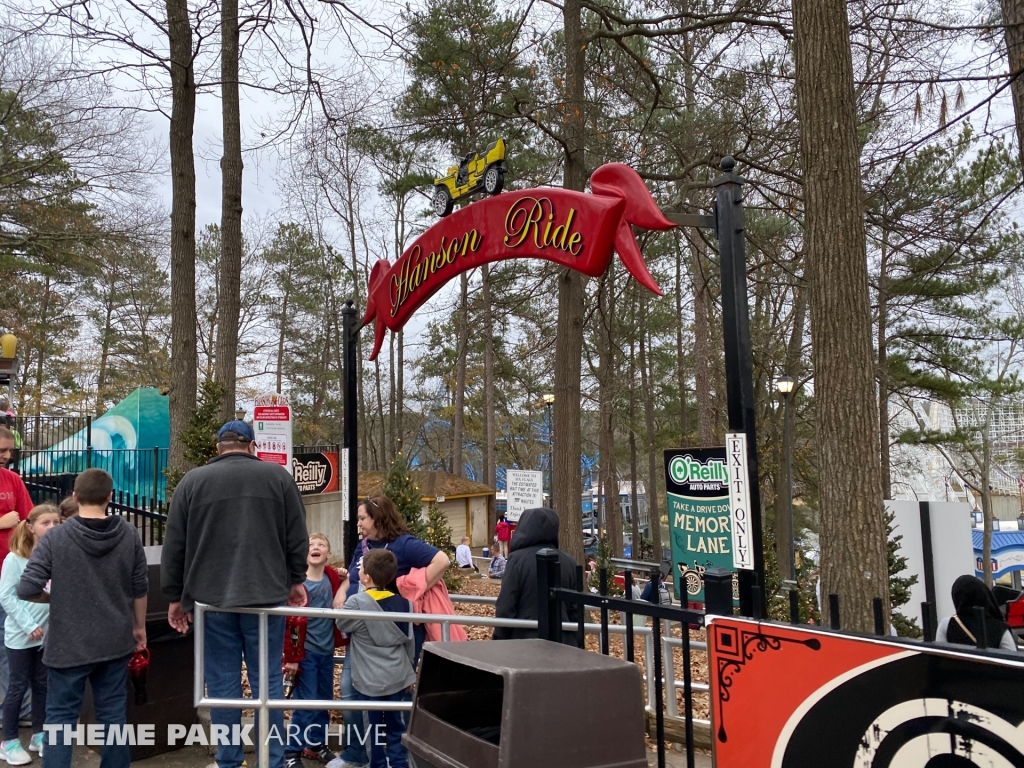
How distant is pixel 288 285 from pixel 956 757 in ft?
118

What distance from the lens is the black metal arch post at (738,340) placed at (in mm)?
3961

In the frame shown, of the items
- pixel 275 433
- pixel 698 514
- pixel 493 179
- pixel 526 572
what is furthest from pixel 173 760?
pixel 698 514

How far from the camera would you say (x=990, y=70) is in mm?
7191

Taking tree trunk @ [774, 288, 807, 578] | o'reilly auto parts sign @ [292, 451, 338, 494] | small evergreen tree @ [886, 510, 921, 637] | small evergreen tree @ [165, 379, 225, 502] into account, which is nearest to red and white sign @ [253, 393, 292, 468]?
small evergreen tree @ [165, 379, 225, 502]

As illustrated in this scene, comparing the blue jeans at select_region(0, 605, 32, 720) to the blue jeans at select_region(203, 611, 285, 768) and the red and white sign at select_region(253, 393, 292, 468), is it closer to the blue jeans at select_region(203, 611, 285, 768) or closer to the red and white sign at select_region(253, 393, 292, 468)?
the blue jeans at select_region(203, 611, 285, 768)

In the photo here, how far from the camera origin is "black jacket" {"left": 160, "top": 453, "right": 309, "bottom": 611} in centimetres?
429

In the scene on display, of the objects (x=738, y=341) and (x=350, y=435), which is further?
(x=350, y=435)

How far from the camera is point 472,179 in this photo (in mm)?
7371

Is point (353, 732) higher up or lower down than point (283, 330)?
lower down

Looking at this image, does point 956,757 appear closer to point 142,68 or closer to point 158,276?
point 142,68

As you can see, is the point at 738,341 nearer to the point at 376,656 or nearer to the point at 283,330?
the point at 376,656

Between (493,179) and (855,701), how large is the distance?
218 inches

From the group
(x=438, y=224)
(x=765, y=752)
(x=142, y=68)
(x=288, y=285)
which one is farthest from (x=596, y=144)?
(x=288, y=285)

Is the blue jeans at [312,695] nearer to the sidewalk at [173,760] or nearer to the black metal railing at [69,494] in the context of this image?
the sidewalk at [173,760]
